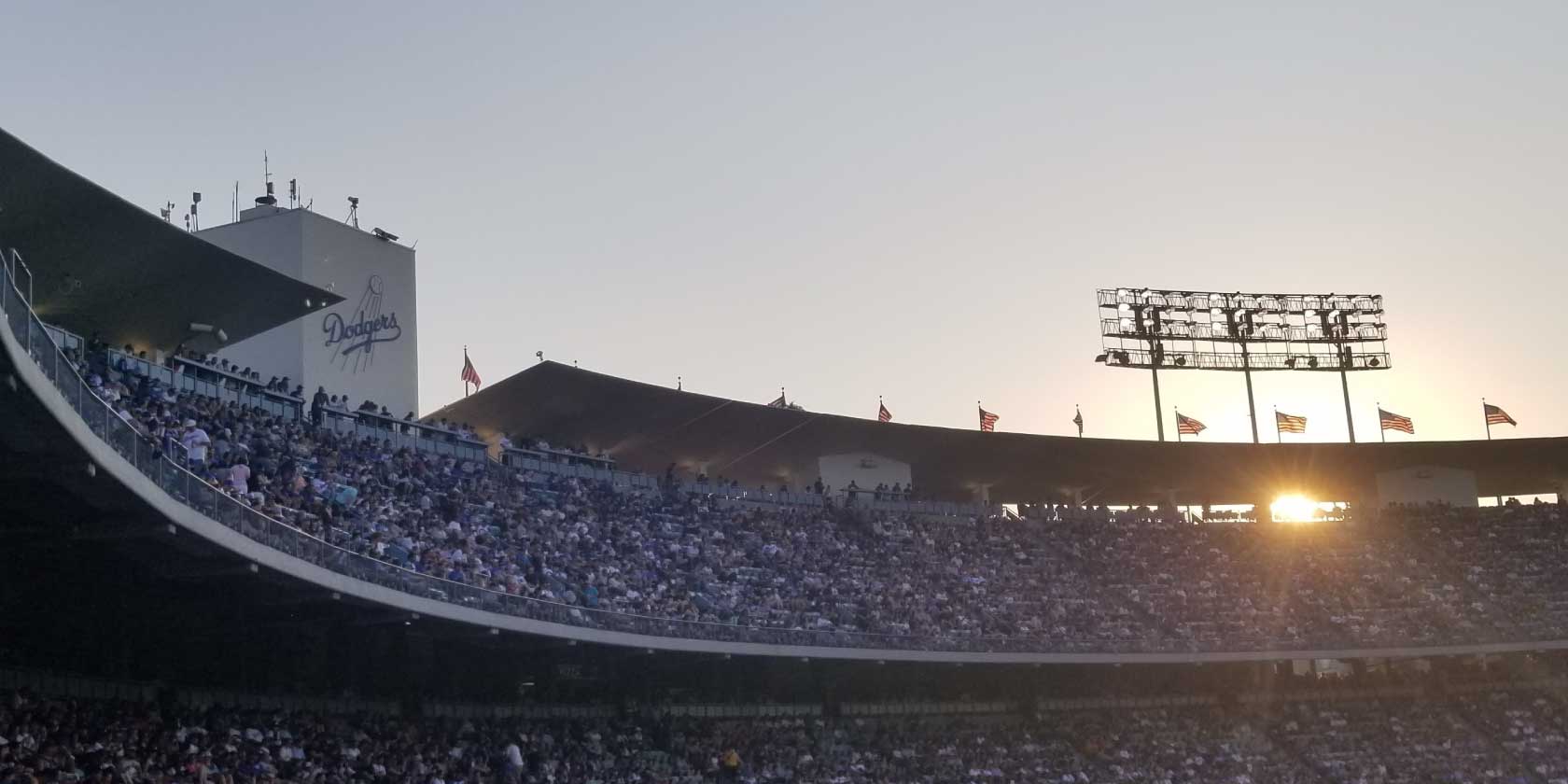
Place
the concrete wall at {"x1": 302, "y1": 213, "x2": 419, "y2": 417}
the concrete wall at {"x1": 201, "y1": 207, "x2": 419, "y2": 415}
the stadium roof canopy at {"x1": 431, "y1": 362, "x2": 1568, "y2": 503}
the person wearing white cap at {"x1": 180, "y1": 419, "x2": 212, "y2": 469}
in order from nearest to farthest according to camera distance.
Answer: the person wearing white cap at {"x1": 180, "y1": 419, "x2": 212, "y2": 469} < the stadium roof canopy at {"x1": 431, "y1": 362, "x2": 1568, "y2": 503} < the concrete wall at {"x1": 201, "y1": 207, "x2": 419, "y2": 415} < the concrete wall at {"x1": 302, "y1": 213, "x2": 419, "y2": 417}

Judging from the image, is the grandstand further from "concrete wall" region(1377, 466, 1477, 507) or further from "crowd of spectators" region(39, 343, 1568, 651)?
"concrete wall" region(1377, 466, 1477, 507)

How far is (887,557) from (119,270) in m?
23.0

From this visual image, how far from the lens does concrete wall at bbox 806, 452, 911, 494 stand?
1930 inches

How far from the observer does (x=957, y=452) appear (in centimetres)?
4978

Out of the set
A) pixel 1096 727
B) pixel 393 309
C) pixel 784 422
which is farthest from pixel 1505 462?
pixel 393 309

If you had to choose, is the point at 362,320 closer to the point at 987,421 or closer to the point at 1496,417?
the point at 987,421

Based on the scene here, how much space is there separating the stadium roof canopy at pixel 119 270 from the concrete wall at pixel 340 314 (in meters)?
11.0

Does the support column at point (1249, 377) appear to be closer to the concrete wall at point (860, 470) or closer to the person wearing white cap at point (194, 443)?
the concrete wall at point (860, 470)

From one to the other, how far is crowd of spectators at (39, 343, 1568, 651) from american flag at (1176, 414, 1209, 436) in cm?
458

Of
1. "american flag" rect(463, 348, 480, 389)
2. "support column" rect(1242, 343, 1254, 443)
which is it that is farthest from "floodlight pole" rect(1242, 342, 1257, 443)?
"american flag" rect(463, 348, 480, 389)

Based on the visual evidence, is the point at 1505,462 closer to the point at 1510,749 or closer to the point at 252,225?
the point at 1510,749

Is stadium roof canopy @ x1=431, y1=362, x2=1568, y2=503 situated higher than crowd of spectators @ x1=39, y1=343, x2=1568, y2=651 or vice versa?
stadium roof canopy @ x1=431, y1=362, x2=1568, y2=503

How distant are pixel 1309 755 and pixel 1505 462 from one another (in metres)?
16.2

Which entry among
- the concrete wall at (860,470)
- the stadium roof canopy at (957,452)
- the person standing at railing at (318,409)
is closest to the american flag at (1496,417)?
the stadium roof canopy at (957,452)
